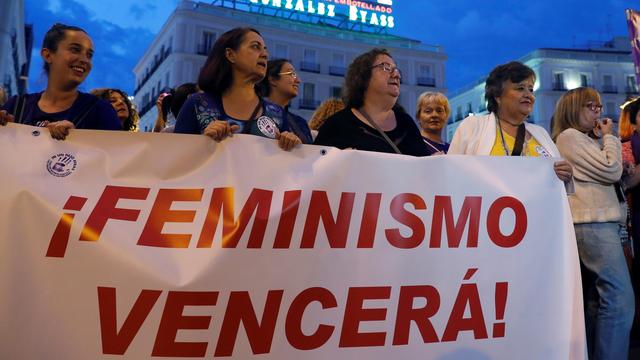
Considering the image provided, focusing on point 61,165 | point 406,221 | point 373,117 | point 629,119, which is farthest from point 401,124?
point 629,119

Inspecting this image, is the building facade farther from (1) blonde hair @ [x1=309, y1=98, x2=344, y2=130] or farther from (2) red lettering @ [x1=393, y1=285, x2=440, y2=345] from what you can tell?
(2) red lettering @ [x1=393, y1=285, x2=440, y2=345]

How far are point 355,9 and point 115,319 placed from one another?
128 ft

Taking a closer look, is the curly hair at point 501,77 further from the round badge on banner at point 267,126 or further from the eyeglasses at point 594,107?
the round badge on banner at point 267,126

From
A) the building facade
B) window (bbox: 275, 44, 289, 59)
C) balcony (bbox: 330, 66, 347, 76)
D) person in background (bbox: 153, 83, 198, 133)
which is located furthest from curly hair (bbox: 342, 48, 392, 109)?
balcony (bbox: 330, 66, 347, 76)

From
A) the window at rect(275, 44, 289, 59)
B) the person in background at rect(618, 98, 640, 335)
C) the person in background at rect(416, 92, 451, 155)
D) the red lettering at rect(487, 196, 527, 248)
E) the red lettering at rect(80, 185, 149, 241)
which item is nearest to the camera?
the red lettering at rect(80, 185, 149, 241)

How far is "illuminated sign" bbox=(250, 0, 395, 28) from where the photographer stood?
36500 mm

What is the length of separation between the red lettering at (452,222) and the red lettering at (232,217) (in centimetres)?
77

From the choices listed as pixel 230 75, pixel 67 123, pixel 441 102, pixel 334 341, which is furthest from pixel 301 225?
pixel 441 102

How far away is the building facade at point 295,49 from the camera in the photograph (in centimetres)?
3114

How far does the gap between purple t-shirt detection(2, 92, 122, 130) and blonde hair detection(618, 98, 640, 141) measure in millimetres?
3527

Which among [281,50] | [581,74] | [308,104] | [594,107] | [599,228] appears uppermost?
[581,74]

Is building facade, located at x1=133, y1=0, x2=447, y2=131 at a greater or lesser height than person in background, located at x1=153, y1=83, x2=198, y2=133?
greater

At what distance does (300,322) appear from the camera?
189cm

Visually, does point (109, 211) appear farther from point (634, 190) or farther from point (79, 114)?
point (634, 190)
